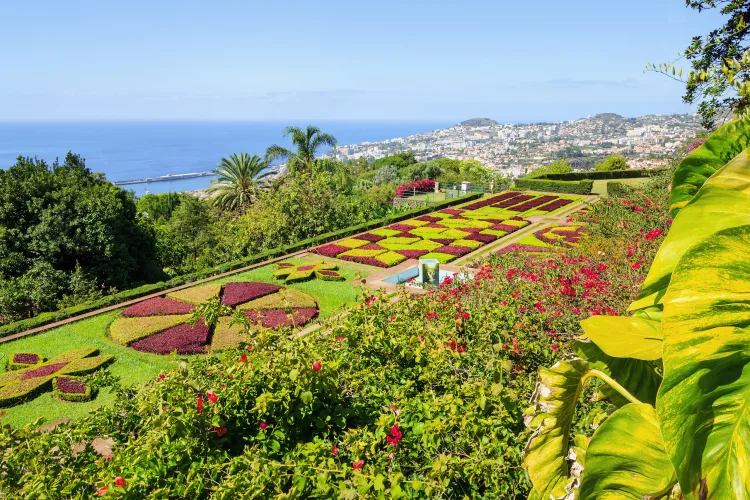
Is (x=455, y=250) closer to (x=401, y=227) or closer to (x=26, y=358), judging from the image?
(x=401, y=227)

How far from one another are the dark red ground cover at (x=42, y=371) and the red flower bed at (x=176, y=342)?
1.35 m

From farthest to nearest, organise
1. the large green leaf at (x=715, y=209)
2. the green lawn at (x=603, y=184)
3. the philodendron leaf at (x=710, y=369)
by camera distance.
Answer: the green lawn at (x=603, y=184) → the large green leaf at (x=715, y=209) → the philodendron leaf at (x=710, y=369)

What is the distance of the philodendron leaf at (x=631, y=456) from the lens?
944 millimetres

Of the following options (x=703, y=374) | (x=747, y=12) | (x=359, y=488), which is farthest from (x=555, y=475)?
(x=747, y=12)

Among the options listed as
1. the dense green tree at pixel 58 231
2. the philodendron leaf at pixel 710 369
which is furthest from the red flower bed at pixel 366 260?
the philodendron leaf at pixel 710 369

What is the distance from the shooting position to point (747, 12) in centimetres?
926

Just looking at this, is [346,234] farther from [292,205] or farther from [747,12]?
[747,12]

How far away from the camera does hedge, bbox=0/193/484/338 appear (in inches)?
417

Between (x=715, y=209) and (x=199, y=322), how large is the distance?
10818 millimetres

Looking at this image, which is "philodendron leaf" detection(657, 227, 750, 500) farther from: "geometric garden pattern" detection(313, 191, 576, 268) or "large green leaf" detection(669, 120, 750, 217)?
"geometric garden pattern" detection(313, 191, 576, 268)

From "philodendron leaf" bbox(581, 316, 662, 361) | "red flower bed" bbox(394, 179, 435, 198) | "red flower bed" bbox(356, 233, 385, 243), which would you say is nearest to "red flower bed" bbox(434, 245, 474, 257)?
"red flower bed" bbox(356, 233, 385, 243)

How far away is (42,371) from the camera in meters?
8.38

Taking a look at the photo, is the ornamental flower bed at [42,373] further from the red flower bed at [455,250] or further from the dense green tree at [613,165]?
the dense green tree at [613,165]

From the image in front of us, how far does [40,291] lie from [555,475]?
45.9 ft
